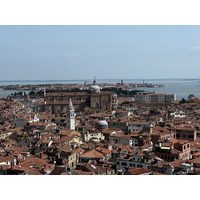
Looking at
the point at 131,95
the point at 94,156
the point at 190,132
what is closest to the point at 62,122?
the point at 190,132

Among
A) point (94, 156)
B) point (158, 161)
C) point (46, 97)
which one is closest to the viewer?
point (158, 161)

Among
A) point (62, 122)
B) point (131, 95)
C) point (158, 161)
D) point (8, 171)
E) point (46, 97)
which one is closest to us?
point (8, 171)

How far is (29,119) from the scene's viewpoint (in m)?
12.1

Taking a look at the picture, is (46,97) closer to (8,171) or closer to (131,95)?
(8,171)

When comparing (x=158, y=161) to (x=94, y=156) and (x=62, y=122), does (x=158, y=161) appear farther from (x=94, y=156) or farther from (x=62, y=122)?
(x=62, y=122)

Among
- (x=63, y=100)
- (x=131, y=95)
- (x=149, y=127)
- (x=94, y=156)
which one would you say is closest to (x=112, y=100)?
(x=63, y=100)

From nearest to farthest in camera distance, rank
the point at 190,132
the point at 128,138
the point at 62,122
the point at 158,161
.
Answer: the point at 158,161 < the point at 128,138 < the point at 190,132 < the point at 62,122

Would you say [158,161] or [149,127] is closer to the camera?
[158,161]

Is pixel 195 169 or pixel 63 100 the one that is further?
pixel 63 100

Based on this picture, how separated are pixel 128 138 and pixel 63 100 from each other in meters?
11.3

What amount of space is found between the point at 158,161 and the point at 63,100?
45.8 ft

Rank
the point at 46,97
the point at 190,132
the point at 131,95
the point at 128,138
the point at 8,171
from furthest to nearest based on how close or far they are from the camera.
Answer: the point at 131,95
the point at 46,97
the point at 190,132
the point at 128,138
the point at 8,171

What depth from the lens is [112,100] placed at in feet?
63.8

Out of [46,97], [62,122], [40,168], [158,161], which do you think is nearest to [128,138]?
[158,161]
